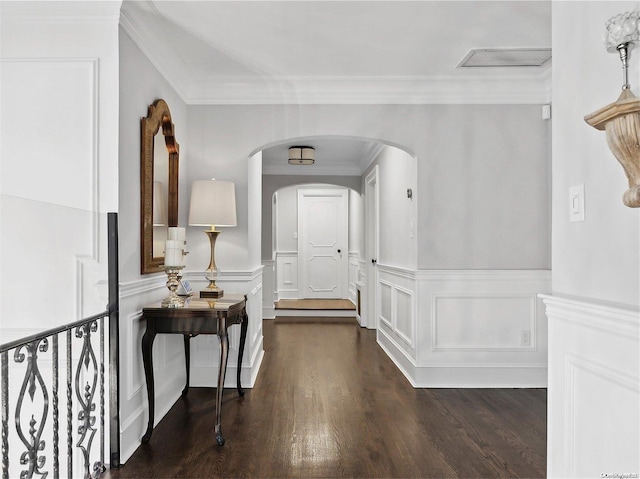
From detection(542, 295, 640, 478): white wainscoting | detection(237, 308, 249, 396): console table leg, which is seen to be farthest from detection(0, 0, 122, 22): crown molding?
detection(542, 295, 640, 478): white wainscoting

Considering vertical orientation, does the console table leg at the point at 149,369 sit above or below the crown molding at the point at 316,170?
below

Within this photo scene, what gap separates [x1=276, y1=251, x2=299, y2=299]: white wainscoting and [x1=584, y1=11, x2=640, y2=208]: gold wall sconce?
27.5 ft

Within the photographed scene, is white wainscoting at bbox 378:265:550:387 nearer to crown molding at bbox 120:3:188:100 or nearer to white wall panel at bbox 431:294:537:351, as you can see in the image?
white wall panel at bbox 431:294:537:351

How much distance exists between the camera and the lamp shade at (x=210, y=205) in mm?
3477

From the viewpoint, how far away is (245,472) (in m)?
2.42

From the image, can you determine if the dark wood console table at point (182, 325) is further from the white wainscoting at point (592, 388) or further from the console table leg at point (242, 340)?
the white wainscoting at point (592, 388)

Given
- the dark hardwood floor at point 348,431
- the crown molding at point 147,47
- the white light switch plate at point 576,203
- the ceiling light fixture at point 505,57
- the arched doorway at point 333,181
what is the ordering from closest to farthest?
the white light switch plate at point 576,203 < the dark hardwood floor at point 348,431 < the crown molding at point 147,47 < the ceiling light fixture at point 505,57 < the arched doorway at point 333,181

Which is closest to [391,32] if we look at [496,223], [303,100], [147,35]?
[303,100]

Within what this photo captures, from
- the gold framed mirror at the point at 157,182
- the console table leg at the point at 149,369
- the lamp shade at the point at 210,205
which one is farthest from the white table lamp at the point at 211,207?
the console table leg at the point at 149,369

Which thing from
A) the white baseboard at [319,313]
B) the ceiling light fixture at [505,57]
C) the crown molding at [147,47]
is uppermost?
the ceiling light fixture at [505,57]

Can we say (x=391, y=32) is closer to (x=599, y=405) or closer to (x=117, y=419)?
(x=599, y=405)

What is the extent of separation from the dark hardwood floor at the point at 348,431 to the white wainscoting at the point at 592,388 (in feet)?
3.03

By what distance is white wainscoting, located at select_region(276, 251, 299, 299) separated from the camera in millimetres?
9508

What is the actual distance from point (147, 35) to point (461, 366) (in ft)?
11.0
